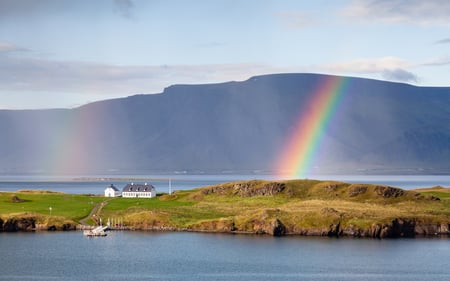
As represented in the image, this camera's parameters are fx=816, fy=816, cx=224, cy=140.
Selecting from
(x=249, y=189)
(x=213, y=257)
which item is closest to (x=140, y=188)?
(x=249, y=189)

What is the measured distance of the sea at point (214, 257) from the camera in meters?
95.8

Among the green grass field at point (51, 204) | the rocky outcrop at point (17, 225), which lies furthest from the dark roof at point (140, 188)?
the rocky outcrop at point (17, 225)

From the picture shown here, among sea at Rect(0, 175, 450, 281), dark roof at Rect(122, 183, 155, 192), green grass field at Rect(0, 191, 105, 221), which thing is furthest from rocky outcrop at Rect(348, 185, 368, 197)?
green grass field at Rect(0, 191, 105, 221)

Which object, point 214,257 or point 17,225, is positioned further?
point 17,225

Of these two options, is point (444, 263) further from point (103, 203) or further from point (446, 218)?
point (103, 203)

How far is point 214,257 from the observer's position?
107250 millimetres

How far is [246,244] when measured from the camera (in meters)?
119

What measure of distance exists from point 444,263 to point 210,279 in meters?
31.4

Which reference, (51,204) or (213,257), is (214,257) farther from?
(51,204)

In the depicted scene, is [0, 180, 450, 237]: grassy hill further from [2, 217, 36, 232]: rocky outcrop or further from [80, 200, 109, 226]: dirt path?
[2, 217, 36, 232]: rocky outcrop

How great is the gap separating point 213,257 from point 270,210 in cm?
3205

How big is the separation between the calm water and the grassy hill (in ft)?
17.6

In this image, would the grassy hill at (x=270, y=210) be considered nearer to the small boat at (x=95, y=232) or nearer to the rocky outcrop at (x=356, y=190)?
the rocky outcrop at (x=356, y=190)

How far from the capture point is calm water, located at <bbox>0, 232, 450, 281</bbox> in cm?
9569
